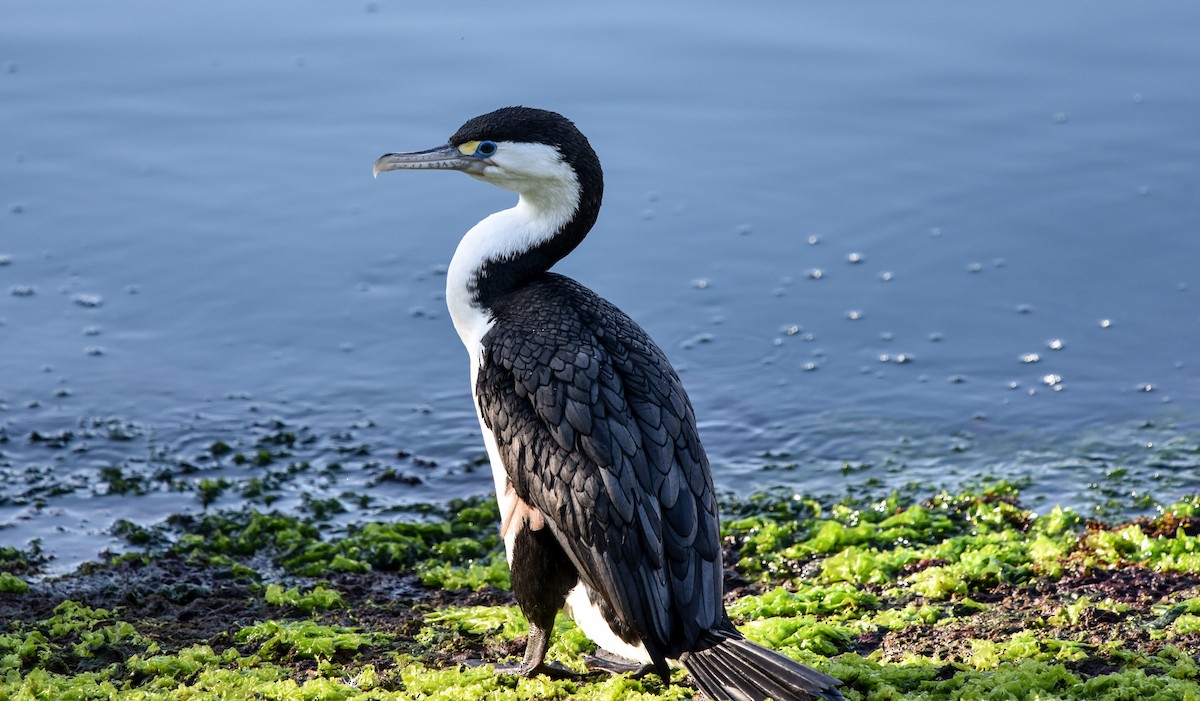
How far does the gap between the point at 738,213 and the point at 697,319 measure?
1.25 meters

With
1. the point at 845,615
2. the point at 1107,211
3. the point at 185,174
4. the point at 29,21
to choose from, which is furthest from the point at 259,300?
the point at 1107,211

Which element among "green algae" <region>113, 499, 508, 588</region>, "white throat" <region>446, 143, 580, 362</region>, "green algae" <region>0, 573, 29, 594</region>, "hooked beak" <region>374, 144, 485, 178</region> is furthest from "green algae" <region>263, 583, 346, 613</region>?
"hooked beak" <region>374, 144, 485, 178</region>

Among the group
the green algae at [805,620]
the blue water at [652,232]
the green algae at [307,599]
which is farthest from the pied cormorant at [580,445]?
the blue water at [652,232]

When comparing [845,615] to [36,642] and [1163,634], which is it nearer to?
[1163,634]

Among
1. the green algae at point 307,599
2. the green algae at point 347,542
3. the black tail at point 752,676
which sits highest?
the black tail at point 752,676

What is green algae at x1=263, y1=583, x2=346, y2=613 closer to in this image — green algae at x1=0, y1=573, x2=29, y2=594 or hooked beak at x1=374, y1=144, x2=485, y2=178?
green algae at x1=0, y1=573, x2=29, y2=594

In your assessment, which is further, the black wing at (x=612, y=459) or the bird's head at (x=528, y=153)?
the bird's head at (x=528, y=153)

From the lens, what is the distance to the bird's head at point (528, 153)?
5340 mm

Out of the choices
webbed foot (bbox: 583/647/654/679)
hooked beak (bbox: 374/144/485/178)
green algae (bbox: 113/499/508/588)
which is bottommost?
green algae (bbox: 113/499/508/588)

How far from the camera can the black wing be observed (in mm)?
4531

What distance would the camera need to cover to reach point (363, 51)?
11977mm

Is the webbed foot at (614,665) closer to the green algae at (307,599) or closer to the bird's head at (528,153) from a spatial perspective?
the green algae at (307,599)

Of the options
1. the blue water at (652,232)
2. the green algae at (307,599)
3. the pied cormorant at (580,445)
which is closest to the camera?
the pied cormorant at (580,445)

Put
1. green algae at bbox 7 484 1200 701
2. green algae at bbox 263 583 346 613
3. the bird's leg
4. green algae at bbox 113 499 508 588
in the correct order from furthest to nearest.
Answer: green algae at bbox 113 499 508 588 → green algae at bbox 263 583 346 613 → the bird's leg → green algae at bbox 7 484 1200 701
